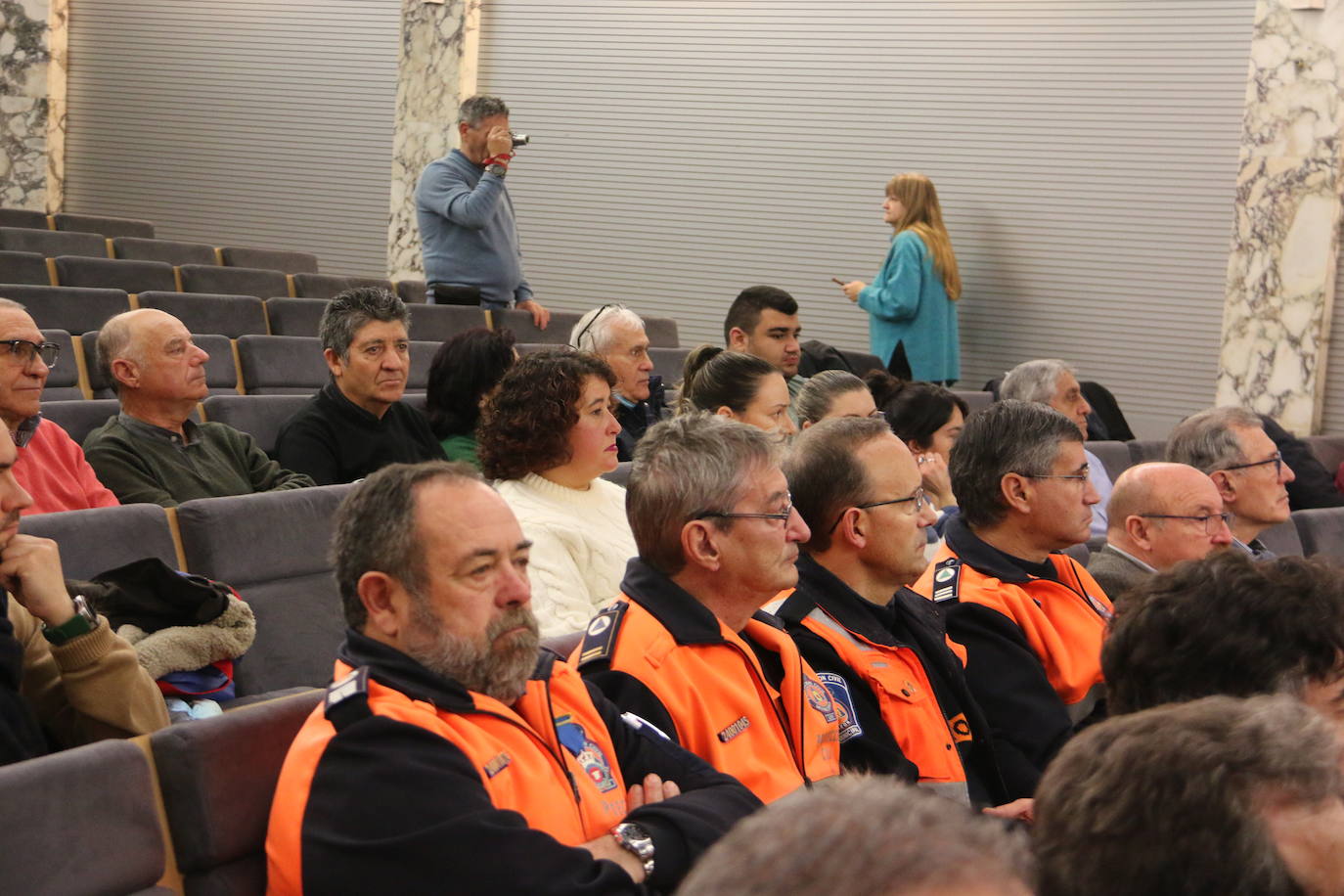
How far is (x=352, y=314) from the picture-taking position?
408cm

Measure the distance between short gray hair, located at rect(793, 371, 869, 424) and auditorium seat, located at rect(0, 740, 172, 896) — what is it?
2629 mm

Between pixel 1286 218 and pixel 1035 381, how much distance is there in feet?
8.71

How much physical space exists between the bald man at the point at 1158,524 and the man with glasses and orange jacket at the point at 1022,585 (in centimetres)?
20

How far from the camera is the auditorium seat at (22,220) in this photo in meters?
8.04

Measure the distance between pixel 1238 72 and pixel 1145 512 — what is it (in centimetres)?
489

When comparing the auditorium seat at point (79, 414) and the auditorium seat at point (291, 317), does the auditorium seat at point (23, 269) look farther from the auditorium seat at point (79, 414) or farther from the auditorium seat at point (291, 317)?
the auditorium seat at point (79, 414)

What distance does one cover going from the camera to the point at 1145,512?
9.83 feet

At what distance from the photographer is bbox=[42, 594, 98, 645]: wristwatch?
1.97 metres

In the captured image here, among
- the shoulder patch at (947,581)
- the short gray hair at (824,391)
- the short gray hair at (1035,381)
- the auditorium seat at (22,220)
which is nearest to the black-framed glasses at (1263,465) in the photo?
the short gray hair at (824,391)

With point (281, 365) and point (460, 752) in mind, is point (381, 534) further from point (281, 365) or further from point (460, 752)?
→ point (281, 365)

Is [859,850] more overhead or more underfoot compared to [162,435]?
more overhead

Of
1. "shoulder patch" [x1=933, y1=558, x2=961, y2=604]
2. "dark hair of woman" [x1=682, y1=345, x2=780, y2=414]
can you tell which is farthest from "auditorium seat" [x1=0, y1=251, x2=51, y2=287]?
"shoulder patch" [x1=933, y1=558, x2=961, y2=604]

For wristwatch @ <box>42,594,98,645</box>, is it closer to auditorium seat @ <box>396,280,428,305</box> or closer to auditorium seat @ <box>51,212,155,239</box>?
auditorium seat @ <box>396,280,428,305</box>

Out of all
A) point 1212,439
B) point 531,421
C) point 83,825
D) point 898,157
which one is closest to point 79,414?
point 531,421
